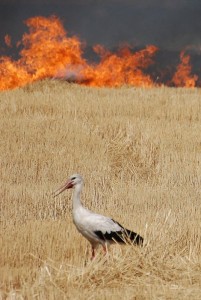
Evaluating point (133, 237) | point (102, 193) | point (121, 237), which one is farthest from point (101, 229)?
point (102, 193)

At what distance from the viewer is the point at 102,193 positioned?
1268cm

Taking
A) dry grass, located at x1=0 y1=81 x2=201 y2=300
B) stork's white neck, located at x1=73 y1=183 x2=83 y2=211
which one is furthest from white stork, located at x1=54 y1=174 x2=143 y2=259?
dry grass, located at x1=0 y1=81 x2=201 y2=300

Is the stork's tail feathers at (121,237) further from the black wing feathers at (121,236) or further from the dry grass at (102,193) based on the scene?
the dry grass at (102,193)

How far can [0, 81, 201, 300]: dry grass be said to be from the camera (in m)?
6.98

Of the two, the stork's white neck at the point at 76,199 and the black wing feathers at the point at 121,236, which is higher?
the stork's white neck at the point at 76,199

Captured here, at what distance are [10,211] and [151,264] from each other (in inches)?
162

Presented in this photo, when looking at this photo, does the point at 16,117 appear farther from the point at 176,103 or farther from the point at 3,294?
the point at 3,294

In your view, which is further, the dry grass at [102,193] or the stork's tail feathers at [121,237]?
the stork's tail feathers at [121,237]

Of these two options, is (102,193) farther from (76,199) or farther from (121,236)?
(121,236)

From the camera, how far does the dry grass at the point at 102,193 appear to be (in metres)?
6.98

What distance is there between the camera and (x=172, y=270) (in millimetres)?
7344

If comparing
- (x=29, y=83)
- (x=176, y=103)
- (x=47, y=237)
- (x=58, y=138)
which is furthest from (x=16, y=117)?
(x=47, y=237)

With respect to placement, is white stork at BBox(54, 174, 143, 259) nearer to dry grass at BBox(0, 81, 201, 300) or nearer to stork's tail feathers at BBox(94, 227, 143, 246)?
stork's tail feathers at BBox(94, 227, 143, 246)

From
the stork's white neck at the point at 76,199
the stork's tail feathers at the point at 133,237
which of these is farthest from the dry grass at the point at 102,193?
the stork's white neck at the point at 76,199
